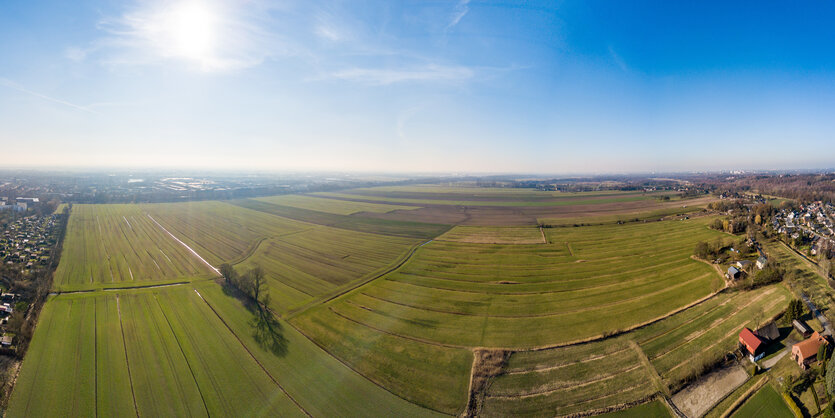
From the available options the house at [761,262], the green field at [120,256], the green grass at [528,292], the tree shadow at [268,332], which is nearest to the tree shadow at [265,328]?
the tree shadow at [268,332]

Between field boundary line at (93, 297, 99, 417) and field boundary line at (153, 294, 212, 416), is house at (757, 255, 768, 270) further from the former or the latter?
field boundary line at (93, 297, 99, 417)

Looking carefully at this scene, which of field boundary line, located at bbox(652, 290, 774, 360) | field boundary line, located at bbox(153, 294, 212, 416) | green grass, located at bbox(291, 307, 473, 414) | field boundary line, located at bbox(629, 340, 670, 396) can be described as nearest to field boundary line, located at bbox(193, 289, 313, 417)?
field boundary line, located at bbox(153, 294, 212, 416)

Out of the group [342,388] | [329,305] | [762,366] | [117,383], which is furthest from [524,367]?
[117,383]

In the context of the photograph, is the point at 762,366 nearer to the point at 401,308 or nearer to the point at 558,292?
the point at 558,292

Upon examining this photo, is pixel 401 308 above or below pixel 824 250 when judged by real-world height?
below

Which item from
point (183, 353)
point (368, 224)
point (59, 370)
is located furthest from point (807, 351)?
point (368, 224)

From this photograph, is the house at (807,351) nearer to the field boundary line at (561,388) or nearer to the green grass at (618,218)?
the field boundary line at (561,388)
